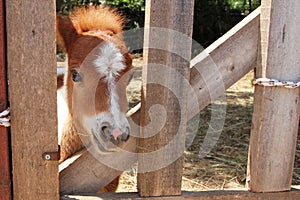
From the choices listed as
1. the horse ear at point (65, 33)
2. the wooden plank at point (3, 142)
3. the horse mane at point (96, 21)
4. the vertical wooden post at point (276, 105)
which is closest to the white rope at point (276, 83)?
the vertical wooden post at point (276, 105)

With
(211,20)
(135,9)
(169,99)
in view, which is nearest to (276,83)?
(169,99)

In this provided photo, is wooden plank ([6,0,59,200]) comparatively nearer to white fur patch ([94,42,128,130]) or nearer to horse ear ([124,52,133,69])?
white fur patch ([94,42,128,130])

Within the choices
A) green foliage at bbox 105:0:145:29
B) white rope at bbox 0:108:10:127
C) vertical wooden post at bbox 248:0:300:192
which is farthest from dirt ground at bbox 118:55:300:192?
green foliage at bbox 105:0:145:29

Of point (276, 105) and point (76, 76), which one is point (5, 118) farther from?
point (276, 105)

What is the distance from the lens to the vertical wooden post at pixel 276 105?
179 centimetres

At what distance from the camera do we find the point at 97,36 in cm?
210

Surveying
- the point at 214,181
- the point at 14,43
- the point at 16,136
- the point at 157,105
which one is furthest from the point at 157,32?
the point at 214,181

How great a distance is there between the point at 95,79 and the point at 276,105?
866 millimetres

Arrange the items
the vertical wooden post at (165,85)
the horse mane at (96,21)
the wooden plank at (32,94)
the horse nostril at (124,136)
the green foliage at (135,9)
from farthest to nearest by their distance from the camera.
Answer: the green foliage at (135,9) → the horse mane at (96,21) → the horse nostril at (124,136) → the vertical wooden post at (165,85) → the wooden plank at (32,94)

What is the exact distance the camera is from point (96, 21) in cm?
224

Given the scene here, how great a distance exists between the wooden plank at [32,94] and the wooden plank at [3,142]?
0.02 meters

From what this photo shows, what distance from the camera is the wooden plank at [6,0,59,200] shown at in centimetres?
151

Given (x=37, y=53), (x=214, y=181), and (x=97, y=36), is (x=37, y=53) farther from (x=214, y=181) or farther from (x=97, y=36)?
(x=214, y=181)

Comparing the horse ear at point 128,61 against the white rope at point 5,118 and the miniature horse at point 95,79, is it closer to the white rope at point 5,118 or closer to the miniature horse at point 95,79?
the miniature horse at point 95,79
